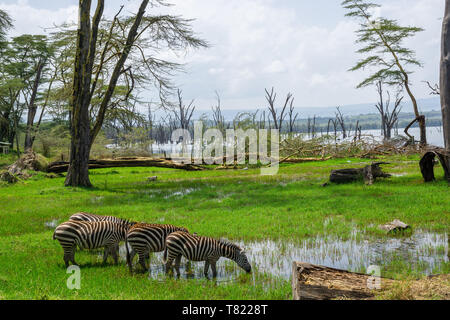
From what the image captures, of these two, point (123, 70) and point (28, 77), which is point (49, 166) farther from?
point (28, 77)

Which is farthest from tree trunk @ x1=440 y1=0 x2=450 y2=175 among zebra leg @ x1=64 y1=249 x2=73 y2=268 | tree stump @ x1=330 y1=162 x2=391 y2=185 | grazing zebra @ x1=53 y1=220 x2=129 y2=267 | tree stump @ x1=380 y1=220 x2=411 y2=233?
zebra leg @ x1=64 y1=249 x2=73 y2=268

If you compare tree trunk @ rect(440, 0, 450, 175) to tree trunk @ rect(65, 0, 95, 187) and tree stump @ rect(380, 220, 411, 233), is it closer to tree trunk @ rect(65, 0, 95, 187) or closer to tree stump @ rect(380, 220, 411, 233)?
tree stump @ rect(380, 220, 411, 233)

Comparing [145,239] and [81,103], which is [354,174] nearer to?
[145,239]

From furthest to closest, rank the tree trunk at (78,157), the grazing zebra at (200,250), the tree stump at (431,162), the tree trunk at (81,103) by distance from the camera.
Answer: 1. the tree trunk at (78,157)
2. the tree trunk at (81,103)
3. the tree stump at (431,162)
4. the grazing zebra at (200,250)

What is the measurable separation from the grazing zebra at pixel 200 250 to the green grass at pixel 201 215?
0.38m

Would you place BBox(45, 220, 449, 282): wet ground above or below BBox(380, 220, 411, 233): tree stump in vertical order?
below

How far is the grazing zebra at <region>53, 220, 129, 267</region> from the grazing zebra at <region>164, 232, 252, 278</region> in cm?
119

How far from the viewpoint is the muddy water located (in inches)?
259

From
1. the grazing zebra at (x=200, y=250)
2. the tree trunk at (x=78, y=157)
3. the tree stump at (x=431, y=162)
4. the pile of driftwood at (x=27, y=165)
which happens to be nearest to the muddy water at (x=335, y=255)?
the grazing zebra at (x=200, y=250)

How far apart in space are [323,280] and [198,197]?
990 centimetres

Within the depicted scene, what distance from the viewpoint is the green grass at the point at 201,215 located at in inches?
222

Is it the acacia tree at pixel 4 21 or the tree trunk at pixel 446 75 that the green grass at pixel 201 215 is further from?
the acacia tree at pixel 4 21
